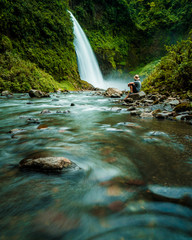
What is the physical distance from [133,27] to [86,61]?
1883 cm

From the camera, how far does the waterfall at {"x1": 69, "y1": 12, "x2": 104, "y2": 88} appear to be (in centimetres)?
2609

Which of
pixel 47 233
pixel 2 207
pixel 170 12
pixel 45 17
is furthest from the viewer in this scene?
pixel 170 12

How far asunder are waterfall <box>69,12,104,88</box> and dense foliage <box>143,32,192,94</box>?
1751cm

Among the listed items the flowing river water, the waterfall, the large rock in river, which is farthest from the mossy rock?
the waterfall

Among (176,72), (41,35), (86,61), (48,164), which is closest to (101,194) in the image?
(48,164)

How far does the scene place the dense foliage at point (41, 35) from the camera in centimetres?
1633

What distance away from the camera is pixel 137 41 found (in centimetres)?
3822

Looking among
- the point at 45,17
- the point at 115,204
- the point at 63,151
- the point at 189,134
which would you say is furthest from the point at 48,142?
the point at 45,17

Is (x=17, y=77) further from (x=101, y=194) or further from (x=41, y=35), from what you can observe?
(x=101, y=194)

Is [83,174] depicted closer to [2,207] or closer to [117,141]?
[2,207]

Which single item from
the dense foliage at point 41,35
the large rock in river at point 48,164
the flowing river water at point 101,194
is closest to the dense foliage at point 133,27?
the dense foliage at point 41,35

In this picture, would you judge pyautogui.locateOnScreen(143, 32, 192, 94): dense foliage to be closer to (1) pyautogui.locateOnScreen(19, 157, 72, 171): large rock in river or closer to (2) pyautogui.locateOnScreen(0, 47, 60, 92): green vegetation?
(1) pyautogui.locateOnScreen(19, 157, 72, 171): large rock in river

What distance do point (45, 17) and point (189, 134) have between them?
940 inches

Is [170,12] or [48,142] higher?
[170,12]
